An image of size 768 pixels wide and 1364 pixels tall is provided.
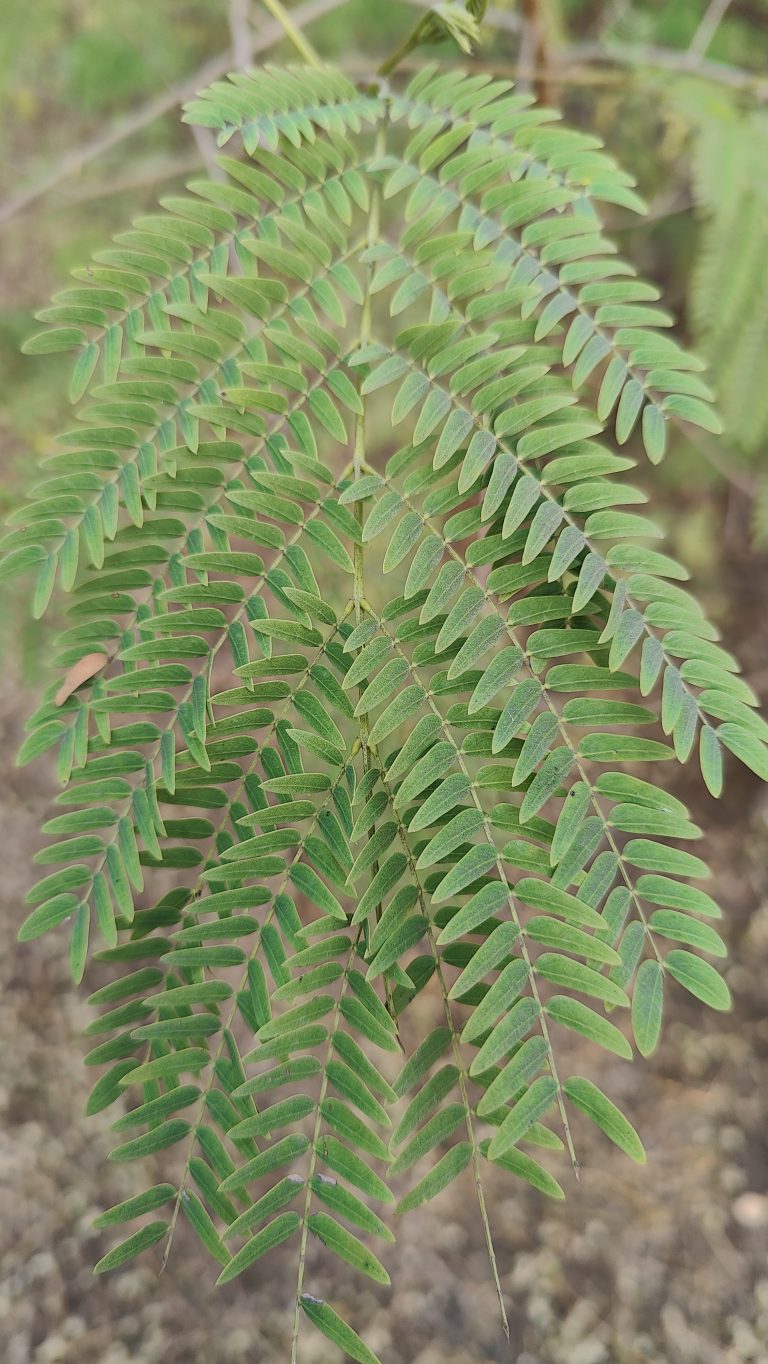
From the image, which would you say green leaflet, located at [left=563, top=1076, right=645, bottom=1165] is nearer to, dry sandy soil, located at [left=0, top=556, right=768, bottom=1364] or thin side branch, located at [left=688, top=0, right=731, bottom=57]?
dry sandy soil, located at [left=0, top=556, right=768, bottom=1364]

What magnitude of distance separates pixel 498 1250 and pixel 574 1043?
0.36 m

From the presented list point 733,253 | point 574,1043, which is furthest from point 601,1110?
point 733,253

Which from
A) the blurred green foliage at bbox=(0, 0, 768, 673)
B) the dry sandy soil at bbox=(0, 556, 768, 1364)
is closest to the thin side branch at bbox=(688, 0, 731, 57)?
the blurred green foliage at bbox=(0, 0, 768, 673)

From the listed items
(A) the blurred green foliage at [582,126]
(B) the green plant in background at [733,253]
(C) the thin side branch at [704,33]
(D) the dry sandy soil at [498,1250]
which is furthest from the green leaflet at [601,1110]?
(C) the thin side branch at [704,33]

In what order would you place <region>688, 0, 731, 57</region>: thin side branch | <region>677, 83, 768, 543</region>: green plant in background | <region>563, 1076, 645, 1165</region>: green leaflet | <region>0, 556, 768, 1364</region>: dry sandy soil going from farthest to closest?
<region>688, 0, 731, 57</region>: thin side branch
<region>677, 83, 768, 543</region>: green plant in background
<region>0, 556, 768, 1364</region>: dry sandy soil
<region>563, 1076, 645, 1165</region>: green leaflet

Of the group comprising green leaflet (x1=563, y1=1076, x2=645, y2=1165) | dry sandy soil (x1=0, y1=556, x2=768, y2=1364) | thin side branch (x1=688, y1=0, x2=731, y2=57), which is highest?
thin side branch (x1=688, y1=0, x2=731, y2=57)

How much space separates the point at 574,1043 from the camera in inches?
63.9

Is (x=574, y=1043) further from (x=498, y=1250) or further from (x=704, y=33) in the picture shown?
(x=704, y=33)

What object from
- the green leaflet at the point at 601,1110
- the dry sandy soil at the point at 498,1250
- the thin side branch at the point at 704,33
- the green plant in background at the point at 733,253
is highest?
the thin side branch at the point at 704,33

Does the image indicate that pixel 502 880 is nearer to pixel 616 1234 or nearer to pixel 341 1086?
pixel 341 1086

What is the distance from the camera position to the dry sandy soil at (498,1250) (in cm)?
128

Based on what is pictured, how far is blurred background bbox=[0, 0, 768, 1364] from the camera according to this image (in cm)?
130

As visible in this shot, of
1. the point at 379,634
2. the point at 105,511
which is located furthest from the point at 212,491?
the point at 379,634

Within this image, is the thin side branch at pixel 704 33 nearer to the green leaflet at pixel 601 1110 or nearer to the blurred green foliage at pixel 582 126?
the blurred green foliage at pixel 582 126
